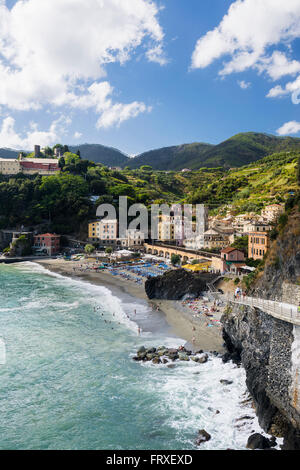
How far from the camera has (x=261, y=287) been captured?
14.9 metres

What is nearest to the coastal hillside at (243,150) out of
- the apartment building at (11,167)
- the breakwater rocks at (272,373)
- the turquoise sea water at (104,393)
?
the apartment building at (11,167)

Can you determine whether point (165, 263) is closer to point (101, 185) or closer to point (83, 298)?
point (83, 298)

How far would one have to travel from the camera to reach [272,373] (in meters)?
11.7

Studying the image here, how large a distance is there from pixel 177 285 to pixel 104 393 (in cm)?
1663

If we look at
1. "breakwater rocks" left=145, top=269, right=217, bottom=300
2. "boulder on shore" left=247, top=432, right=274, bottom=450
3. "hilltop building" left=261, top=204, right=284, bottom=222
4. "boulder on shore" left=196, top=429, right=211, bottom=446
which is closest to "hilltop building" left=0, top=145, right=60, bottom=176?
"hilltop building" left=261, top=204, right=284, bottom=222

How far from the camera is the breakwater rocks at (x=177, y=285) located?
30.9m

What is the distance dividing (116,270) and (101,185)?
3818 centimetres

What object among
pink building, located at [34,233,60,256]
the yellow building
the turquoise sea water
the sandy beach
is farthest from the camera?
the yellow building

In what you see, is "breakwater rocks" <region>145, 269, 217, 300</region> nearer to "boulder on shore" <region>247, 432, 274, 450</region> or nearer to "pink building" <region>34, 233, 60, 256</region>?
"boulder on shore" <region>247, 432, 274, 450</region>

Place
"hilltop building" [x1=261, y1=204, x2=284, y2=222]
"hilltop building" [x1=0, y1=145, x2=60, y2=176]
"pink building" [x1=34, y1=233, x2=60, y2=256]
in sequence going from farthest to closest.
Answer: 1. "hilltop building" [x1=0, y1=145, x2=60, y2=176]
2. "pink building" [x1=34, y1=233, x2=60, y2=256]
3. "hilltop building" [x1=261, y1=204, x2=284, y2=222]

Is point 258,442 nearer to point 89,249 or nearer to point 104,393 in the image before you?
point 104,393

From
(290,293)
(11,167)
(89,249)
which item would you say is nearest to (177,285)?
(290,293)

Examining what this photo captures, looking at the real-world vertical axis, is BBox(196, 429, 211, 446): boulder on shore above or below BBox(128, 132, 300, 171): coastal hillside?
below

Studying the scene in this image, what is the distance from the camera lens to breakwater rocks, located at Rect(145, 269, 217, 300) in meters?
30.9
